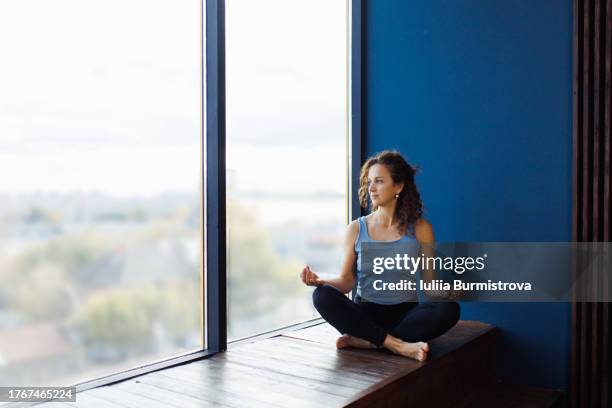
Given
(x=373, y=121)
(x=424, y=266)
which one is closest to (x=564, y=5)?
(x=373, y=121)

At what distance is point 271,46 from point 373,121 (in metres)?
0.96

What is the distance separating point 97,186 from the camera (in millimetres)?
2553

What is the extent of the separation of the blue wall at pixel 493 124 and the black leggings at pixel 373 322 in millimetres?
757

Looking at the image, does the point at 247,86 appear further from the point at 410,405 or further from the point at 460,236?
the point at 410,405

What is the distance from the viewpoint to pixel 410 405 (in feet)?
8.70

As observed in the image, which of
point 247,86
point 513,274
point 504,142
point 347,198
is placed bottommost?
point 513,274

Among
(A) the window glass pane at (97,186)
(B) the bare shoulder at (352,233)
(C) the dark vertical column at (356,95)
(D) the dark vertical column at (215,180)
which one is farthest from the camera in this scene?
(C) the dark vertical column at (356,95)

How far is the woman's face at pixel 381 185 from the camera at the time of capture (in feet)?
10.6

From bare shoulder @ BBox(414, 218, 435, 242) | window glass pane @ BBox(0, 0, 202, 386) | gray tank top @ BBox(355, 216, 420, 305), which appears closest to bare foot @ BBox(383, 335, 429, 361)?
gray tank top @ BBox(355, 216, 420, 305)

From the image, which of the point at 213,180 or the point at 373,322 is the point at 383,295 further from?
the point at 213,180

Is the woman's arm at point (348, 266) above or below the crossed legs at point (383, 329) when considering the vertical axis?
above

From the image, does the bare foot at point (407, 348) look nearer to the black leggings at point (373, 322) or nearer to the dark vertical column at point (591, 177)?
the black leggings at point (373, 322)

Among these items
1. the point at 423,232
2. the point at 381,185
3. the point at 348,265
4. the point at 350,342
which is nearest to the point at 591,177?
the point at 423,232

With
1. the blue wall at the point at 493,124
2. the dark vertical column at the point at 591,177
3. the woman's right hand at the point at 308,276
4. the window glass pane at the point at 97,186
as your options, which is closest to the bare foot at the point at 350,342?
the woman's right hand at the point at 308,276
